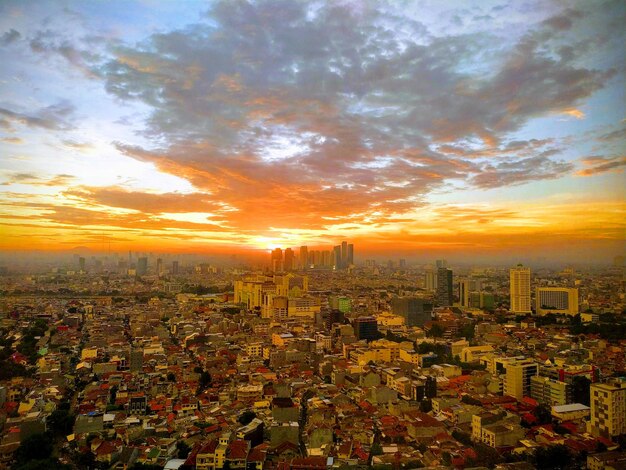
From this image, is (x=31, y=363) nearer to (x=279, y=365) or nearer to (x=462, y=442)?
(x=279, y=365)

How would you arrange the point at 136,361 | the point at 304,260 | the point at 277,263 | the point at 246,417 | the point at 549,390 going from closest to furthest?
the point at 246,417 < the point at 549,390 < the point at 136,361 < the point at 277,263 < the point at 304,260

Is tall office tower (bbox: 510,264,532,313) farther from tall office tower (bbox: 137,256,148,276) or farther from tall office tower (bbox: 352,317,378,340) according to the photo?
tall office tower (bbox: 137,256,148,276)

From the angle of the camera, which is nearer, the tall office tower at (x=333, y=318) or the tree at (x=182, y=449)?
the tree at (x=182, y=449)

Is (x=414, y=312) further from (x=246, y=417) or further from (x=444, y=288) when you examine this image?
(x=246, y=417)

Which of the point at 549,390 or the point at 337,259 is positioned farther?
the point at 337,259

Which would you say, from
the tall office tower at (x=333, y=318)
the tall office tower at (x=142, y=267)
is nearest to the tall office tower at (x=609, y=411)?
the tall office tower at (x=333, y=318)

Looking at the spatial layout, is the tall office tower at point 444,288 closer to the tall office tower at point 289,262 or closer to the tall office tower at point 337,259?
the tall office tower at point 289,262

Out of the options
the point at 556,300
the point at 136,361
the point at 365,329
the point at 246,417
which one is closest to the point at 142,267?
the point at 365,329

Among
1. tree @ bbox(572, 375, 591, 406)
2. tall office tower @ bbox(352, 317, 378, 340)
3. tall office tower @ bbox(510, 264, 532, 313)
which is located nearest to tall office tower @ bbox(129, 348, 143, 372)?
tall office tower @ bbox(352, 317, 378, 340)
